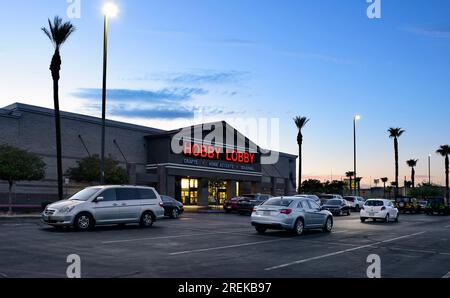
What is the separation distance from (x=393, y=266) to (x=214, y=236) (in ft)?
27.2

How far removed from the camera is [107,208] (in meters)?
20.5

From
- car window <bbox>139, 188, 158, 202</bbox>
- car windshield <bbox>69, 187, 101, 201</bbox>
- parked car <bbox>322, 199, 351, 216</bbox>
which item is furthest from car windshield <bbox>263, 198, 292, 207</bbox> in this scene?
parked car <bbox>322, 199, 351, 216</bbox>

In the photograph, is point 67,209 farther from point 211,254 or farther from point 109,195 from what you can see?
point 211,254

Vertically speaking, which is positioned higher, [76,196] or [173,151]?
[173,151]

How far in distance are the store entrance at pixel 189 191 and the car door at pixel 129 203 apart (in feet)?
127

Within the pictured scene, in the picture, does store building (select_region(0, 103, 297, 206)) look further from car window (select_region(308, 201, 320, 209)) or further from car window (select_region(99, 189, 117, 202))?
car window (select_region(308, 201, 320, 209))

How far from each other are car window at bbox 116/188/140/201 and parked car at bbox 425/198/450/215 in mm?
36232

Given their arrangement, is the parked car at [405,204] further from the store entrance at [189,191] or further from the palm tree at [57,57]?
the palm tree at [57,57]

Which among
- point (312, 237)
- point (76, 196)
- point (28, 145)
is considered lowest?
point (312, 237)

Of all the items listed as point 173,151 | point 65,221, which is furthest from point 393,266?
point 173,151

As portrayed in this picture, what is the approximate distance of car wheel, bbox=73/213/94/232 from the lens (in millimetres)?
19375

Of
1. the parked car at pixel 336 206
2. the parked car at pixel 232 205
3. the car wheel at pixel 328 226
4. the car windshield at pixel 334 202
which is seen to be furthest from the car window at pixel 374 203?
the parked car at pixel 232 205

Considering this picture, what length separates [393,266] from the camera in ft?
39.4
